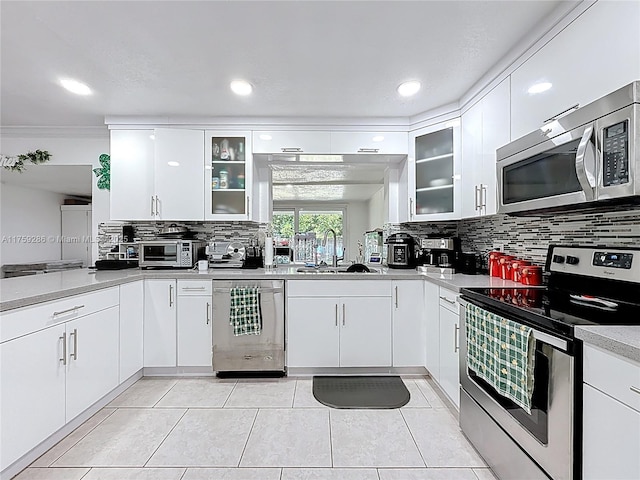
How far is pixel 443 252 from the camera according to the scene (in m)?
3.00

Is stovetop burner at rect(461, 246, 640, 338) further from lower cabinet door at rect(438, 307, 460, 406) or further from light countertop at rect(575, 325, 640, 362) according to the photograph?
lower cabinet door at rect(438, 307, 460, 406)

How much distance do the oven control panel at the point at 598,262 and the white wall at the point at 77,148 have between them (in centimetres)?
381

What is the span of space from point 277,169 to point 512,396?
2872 millimetres

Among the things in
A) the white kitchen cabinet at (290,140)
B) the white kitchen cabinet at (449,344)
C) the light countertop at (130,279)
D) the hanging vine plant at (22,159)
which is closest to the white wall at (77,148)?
the hanging vine plant at (22,159)

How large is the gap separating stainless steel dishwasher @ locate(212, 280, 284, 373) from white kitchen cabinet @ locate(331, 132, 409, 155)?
1.42m

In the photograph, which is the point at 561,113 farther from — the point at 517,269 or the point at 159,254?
the point at 159,254

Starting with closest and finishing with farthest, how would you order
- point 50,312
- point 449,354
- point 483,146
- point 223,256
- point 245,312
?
point 50,312 → point 449,354 → point 483,146 → point 245,312 → point 223,256

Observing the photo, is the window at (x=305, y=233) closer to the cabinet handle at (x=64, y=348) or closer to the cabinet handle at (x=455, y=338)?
the cabinet handle at (x=455, y=338)

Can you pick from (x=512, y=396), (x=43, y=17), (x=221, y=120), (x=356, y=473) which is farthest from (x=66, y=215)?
(x=512, y=396)

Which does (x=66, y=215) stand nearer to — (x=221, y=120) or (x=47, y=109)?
(x=47, y=109)

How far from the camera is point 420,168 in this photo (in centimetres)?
315

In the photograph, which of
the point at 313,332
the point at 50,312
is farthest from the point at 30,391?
the point at 313,332

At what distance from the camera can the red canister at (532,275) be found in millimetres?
2121

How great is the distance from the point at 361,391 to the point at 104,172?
10.4ft
